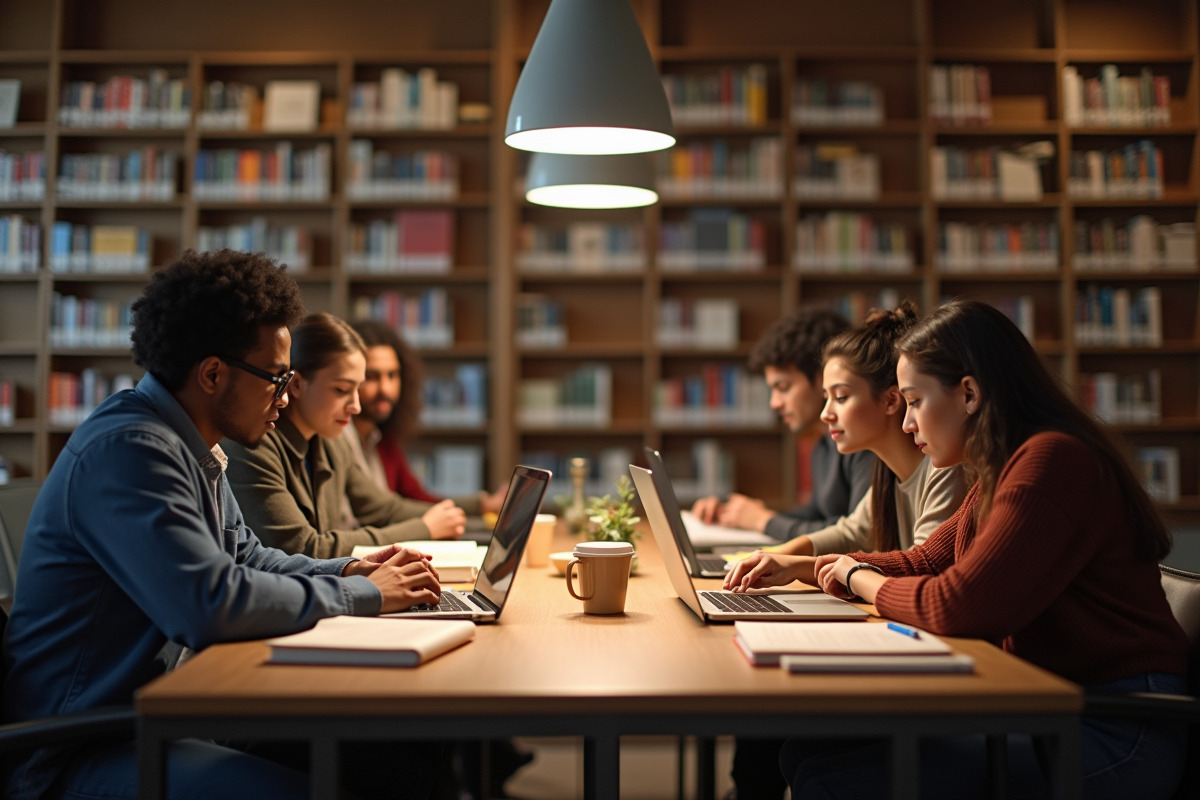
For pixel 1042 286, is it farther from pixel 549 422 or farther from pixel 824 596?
pixel 824 596

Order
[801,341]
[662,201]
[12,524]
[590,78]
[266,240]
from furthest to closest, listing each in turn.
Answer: [266,240], [662,201], [801,341], [12,524], [590,78]

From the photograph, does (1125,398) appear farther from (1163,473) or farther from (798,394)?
(798,394)

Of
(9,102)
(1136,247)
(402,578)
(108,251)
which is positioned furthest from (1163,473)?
(9,102)

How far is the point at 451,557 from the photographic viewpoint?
2.15 m

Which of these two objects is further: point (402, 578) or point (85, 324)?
point (85, 324)

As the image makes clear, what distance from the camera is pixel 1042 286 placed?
15.9 feet

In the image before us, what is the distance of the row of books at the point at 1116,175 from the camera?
4684 mm

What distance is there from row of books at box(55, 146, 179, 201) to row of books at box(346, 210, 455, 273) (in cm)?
92

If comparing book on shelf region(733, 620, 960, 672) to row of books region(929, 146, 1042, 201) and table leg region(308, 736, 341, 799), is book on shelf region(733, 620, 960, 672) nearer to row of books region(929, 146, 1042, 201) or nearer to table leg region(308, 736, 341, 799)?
table leg region(308, 736, 341, 799)

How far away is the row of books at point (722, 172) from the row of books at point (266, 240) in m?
1.74

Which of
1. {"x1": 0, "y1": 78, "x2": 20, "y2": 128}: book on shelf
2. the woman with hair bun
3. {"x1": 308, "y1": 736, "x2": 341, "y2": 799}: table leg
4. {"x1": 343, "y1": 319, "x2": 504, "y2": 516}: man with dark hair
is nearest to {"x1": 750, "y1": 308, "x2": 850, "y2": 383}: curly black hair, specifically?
the woman with hair bun

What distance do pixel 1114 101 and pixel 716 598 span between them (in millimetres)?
4108

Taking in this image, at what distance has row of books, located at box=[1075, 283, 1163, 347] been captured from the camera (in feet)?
15.4

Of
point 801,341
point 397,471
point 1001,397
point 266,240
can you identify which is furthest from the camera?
point 266,240
